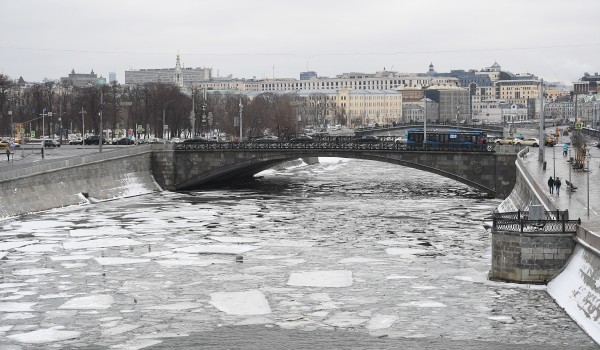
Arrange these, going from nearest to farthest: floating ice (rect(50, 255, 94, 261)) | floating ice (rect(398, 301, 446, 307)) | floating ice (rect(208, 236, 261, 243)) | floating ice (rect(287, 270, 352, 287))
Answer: floating ice (rect(398, 301, 446, 307)) < floating ice (rect(287, 270, 352, 287)) < floating ice (rect(50, 255, 94, 261)) < floating ice (rect(208, 236, 261, 243))

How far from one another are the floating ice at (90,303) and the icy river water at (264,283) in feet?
0.11

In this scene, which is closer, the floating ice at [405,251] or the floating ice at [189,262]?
the floating ice at [189,262]

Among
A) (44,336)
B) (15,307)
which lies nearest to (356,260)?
(15,307)

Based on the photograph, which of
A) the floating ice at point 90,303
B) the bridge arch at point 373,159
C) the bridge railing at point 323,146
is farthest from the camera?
the bridge railing at point 323,146

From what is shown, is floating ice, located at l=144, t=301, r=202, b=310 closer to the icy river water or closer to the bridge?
the icy river water

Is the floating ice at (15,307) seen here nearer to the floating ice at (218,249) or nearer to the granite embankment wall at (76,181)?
the floating ice at (218,249)

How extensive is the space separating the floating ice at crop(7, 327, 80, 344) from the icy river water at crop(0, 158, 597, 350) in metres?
0.06

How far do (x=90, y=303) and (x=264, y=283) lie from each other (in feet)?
22.6

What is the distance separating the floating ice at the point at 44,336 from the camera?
3161 cm

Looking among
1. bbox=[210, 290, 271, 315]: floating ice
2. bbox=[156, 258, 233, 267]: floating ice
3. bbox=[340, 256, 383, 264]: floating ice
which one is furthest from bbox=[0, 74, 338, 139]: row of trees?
bbox=[210, 290, 271, 315]: floating ice

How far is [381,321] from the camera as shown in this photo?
3394 centimetres

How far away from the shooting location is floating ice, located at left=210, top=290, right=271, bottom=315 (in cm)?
3547

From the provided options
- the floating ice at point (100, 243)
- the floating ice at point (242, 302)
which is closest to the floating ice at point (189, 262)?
the floating ice at point (100, 243)

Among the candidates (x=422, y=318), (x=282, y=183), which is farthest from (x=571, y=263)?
(x=282, y=183)
